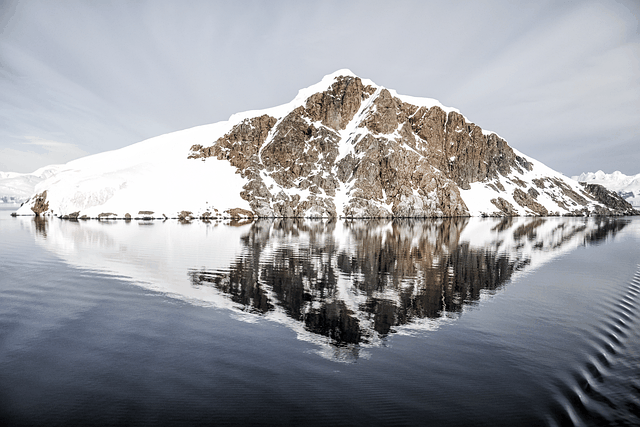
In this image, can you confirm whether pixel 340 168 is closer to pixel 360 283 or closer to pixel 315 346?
pixel 360 283

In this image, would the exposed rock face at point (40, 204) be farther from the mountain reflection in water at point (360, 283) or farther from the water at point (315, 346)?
the mountain reflection in water at point (360, 283)

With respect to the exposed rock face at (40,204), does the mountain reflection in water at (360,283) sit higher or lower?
lower

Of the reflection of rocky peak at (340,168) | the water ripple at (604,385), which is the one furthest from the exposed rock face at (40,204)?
the water ripple at (604,385)

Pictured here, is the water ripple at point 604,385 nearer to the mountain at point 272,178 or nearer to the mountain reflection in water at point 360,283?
the mountain reflection in water at point 360,283

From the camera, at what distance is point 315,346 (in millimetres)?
16391

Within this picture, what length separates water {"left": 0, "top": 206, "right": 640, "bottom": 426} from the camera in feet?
36.5

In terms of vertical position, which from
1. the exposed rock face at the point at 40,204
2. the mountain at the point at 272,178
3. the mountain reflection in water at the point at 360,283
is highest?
the mountain at the point at 272,178

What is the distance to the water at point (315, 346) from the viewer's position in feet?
36.5

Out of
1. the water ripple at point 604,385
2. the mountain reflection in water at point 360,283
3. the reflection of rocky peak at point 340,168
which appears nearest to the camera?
the water ripple at point 604,385

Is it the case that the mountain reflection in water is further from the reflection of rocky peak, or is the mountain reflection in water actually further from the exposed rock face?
the exposed rock face

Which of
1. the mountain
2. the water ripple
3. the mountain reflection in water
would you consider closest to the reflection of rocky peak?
the mountain

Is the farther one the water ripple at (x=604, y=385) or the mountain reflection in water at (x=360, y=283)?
the mountain reflection in water at (x=360, y=283)

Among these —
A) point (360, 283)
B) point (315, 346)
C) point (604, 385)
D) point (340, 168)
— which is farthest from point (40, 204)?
point (604, 385)

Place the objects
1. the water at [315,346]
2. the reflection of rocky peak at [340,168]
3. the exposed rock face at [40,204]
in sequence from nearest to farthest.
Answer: the water at [315,346] < the exposed rock face at [40,204] < the reflection of rocky peak at [340,168]
